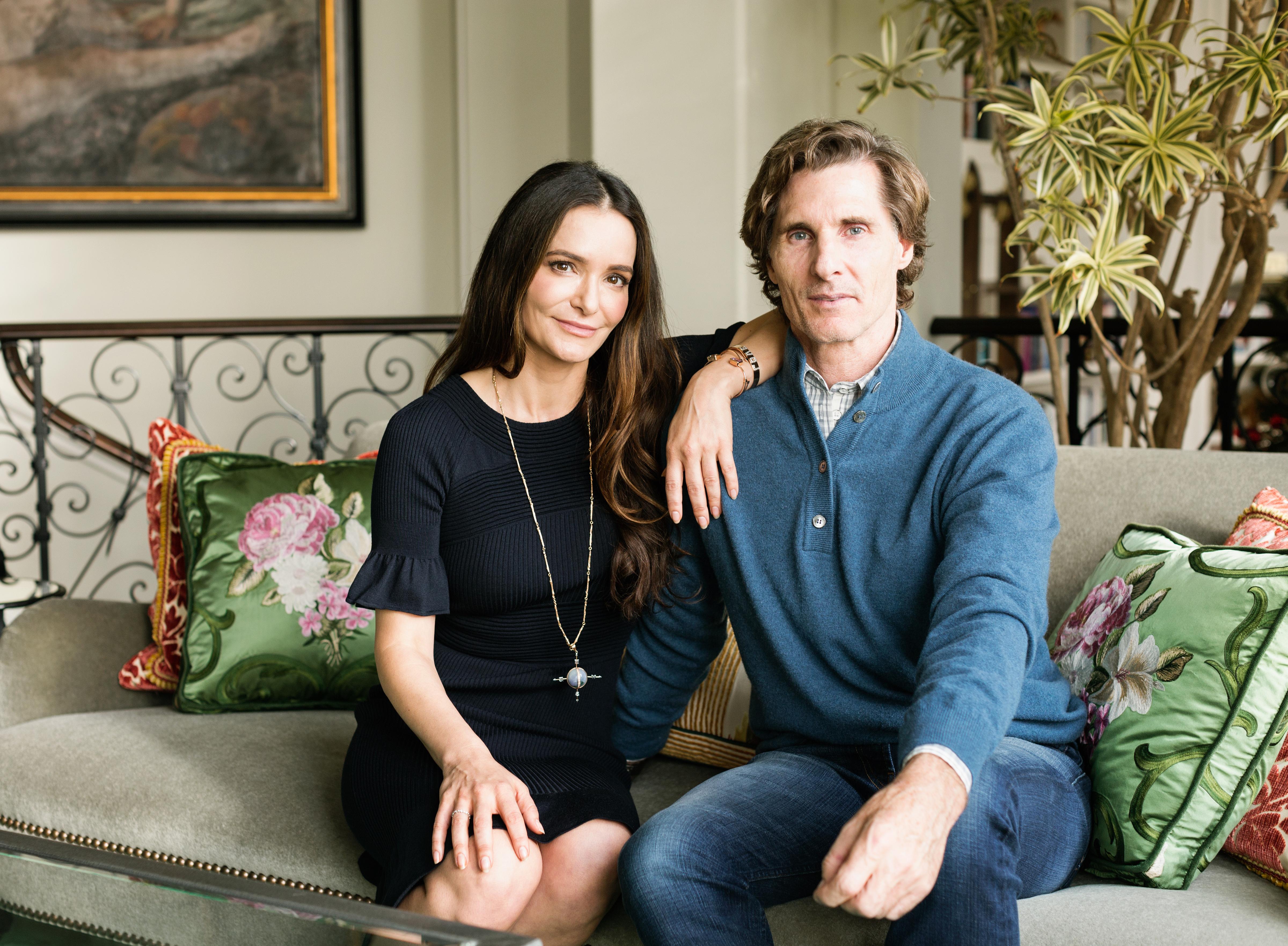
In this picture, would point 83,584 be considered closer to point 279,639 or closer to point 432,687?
point 279,639

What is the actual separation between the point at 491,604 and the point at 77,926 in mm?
593

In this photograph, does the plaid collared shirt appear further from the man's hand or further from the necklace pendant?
the man's hand

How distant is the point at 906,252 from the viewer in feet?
5.04

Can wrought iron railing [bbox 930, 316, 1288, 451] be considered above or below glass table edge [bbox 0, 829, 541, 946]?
above

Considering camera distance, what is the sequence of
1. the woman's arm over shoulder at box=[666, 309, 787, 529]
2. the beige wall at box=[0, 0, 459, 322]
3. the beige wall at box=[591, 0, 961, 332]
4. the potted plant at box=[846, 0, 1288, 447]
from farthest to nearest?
the beige wall at box=[0, 0, 459, 322]
the beige wall at box=[591, 0, 961, 332]
the potted plant at box=[846, 0, 1288, 447]
the woman's arm over shoulder at box=[666, 309, 787, 529]

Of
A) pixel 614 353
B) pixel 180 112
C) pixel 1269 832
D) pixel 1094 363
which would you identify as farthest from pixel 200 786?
pixel 1094 363

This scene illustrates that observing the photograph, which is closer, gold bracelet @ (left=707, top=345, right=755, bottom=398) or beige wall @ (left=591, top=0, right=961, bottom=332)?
gold bracelet @ (left=707, top=345, right=755, bottom=398)

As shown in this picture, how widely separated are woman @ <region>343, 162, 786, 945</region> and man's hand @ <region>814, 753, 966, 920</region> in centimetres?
45

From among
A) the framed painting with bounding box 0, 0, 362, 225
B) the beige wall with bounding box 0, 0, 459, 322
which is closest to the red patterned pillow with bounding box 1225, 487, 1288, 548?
the beige wall with bounding box 0, 0, 459, 322

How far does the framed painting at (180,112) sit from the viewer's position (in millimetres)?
3908

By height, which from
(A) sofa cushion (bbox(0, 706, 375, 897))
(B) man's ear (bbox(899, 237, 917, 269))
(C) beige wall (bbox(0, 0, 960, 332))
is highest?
(C) beige wall (bbox(0, 0, 960, 332))

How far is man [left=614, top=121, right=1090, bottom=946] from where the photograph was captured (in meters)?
1.23

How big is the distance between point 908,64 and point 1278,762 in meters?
1.88

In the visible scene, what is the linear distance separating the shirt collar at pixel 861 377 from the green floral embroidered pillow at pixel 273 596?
3.04 ft
